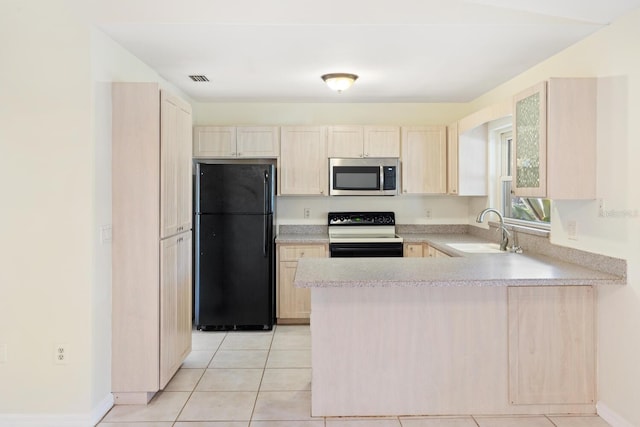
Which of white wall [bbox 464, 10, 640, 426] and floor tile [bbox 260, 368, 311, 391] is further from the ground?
white wall [bbox 464, 10, 640, 426]

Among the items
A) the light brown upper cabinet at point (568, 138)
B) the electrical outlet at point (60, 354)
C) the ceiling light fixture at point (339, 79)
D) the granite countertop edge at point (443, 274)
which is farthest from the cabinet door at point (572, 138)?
the electrical outlet at point (60, 354)

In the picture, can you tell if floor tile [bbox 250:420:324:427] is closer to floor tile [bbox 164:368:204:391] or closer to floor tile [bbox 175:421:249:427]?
floor tile [bbox 175:421:249:427]

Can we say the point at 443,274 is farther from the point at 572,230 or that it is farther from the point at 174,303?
the point at 174,303

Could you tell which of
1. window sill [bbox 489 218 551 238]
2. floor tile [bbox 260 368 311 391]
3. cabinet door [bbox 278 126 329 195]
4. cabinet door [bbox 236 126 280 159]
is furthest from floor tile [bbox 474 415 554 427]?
cabinet door [bbox 236 126 280 159]

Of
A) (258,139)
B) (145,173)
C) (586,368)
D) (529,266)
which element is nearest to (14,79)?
(145,173)

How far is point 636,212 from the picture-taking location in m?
2.42

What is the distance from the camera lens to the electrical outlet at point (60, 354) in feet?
8.54

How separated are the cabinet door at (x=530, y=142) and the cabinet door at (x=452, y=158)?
144 centimetres

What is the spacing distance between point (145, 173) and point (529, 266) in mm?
2412

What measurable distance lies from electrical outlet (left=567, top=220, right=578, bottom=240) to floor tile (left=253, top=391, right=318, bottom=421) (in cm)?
197

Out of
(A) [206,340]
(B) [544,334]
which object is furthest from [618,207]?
(A) [206,340]

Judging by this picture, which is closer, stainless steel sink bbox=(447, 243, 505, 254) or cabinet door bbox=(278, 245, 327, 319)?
stainless steel sink bbox=(447, 243, 505, 254)

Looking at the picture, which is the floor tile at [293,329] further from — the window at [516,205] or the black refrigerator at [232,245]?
the window at [516,205]

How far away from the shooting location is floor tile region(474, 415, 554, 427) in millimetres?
2574
